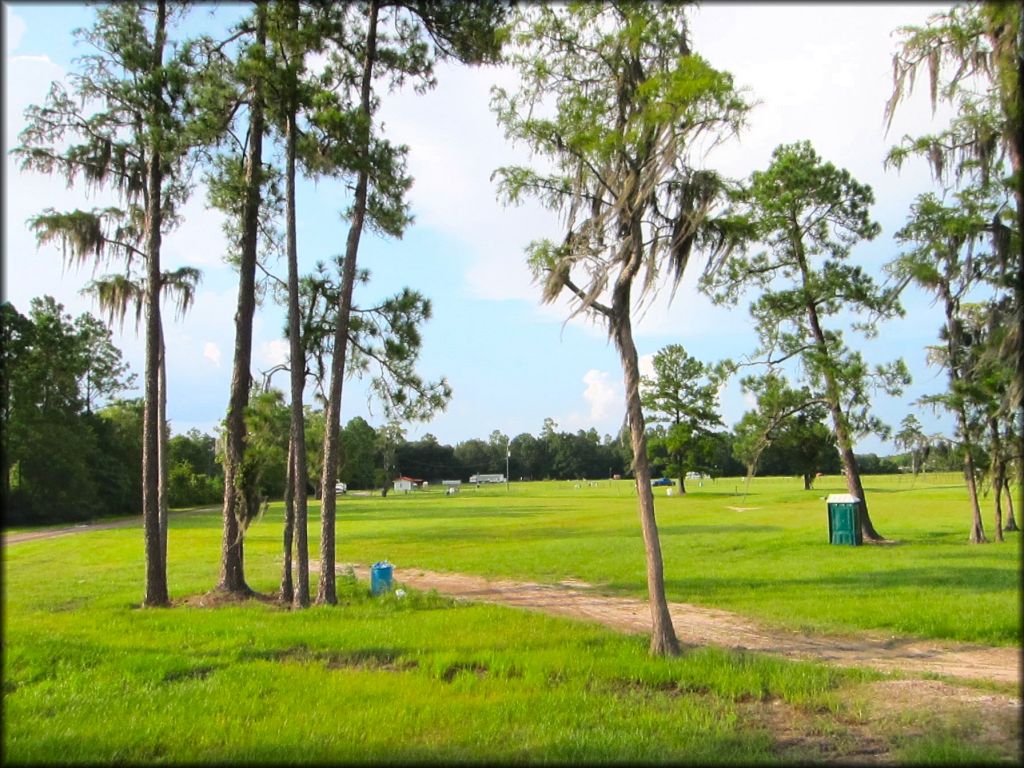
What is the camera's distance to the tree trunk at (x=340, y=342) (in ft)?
46.4

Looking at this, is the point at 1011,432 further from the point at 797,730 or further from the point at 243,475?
the point at 243,475

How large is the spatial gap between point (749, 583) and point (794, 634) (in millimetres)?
5360

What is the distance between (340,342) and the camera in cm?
1473

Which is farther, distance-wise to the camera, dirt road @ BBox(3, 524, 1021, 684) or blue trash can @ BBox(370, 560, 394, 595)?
blue trash can @ BBox(370, 560, 394, 595)

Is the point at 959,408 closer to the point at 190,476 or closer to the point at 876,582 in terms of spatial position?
the point at 876,582

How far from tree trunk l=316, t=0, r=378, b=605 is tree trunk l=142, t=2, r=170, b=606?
10.9 ft

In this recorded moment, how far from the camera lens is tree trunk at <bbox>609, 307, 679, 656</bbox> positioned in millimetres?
9383

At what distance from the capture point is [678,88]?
8.99 metres

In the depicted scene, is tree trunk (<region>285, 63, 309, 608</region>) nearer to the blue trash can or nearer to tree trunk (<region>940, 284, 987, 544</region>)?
the blue trash can

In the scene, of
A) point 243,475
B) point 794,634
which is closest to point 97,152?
point 243,475

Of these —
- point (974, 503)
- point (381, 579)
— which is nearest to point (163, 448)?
point (381, 579)

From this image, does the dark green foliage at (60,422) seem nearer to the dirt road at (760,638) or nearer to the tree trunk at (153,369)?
the tree trunk at (153,369)

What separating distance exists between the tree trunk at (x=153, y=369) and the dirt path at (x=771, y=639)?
5928mm

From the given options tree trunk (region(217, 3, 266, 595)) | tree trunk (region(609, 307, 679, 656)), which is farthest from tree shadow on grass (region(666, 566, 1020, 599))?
tree trunk (region(217, 3, 266, 595))
